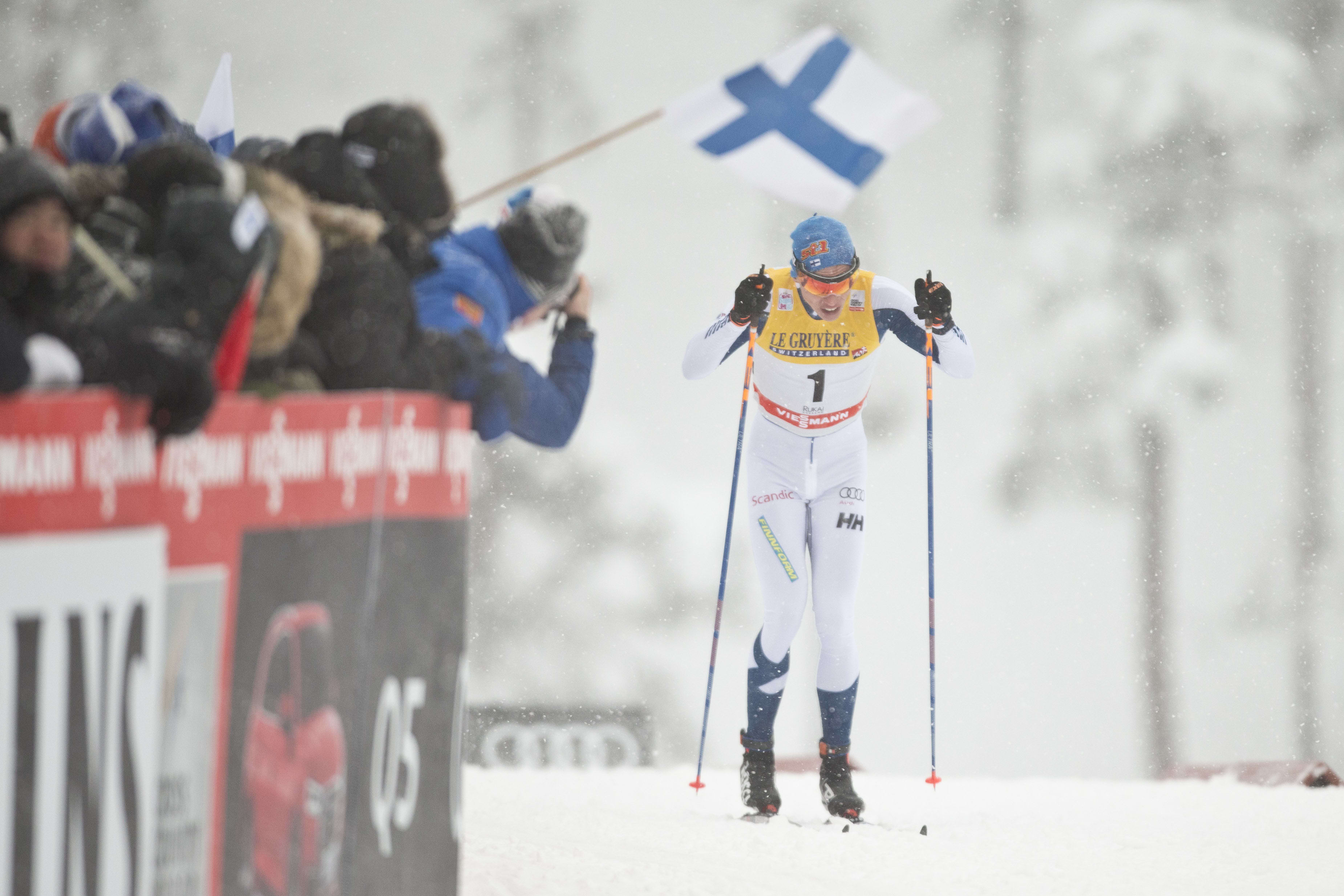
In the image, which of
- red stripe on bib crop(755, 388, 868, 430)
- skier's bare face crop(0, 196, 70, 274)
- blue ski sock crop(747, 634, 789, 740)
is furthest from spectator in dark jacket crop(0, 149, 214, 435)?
blue ski sock crop(747, 634, 789, 740)

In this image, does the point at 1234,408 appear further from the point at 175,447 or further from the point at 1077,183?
the point at 175,447

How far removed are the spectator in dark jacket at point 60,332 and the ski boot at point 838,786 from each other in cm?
339

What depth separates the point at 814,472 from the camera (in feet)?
15.9

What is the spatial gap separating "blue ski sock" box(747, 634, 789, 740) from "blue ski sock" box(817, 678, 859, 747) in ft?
0.53

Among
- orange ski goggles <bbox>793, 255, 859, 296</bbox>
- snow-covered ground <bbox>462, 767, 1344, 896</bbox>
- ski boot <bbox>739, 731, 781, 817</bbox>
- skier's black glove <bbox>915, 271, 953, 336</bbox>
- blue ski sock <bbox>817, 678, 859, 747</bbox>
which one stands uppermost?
orange ski goggles <bbox>793, 255, 859, 296</bbox>

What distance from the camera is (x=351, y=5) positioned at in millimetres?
16828

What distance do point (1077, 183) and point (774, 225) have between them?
3548mm

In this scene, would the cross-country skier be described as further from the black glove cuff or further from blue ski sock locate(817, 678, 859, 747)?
the black glove cuff

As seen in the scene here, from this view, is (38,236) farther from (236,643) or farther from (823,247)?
(823,247)

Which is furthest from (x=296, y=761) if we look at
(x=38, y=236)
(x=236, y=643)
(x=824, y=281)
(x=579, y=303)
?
(x=824, y=281)

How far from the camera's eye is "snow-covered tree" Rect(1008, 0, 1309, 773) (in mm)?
14242

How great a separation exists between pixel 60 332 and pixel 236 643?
0.52 m

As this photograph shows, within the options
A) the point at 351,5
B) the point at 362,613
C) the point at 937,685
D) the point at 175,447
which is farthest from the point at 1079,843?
the point at 351,5

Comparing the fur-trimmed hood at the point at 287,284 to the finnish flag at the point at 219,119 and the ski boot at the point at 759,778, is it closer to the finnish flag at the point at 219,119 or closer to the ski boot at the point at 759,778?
the finnish flag at the point at 219,119
